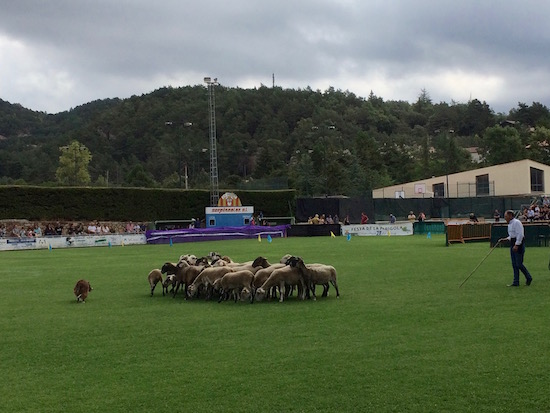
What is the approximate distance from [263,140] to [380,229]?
9392 centimetres

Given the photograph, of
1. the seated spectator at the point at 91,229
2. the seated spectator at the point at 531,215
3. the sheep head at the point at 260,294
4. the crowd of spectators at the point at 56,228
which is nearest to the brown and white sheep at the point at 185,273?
the sheep head at the point at 260,294

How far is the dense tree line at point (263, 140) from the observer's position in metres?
102

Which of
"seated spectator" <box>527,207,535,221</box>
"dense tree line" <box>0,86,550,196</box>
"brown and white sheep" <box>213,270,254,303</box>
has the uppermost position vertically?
"dense tree line" <box>0,86,550,196</box>

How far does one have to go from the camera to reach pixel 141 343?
10.1 meters

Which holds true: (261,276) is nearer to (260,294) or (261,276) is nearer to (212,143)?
(260,294)

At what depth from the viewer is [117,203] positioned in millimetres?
59562

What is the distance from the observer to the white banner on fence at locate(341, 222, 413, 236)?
49000mm

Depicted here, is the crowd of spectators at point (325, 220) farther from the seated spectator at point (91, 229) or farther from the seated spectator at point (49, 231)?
the seated spectator at point (49, 231)

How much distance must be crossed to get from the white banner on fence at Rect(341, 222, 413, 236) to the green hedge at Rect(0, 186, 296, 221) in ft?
60.6

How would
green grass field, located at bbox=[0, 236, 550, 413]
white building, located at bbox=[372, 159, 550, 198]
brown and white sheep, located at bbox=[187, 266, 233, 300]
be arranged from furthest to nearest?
white building, located at bbox=[372, 159, 550, 198]
brown and white sheep, located at bbox=[187, 266, 233, 300]
green grass field, located at bbox=[0, 236, 550, 413]

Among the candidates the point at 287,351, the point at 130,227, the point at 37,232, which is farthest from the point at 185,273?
the point at 130,227

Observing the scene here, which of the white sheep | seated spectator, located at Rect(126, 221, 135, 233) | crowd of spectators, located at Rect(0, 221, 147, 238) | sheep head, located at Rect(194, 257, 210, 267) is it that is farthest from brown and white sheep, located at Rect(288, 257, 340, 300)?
seated spectator, located at Rect(126, 221, 135, 233)

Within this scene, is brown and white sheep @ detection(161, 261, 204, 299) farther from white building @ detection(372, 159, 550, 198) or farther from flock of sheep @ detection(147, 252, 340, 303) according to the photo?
white building @ detection(372, 159, 550, 198)

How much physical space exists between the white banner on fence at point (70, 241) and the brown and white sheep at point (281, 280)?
106 feet
